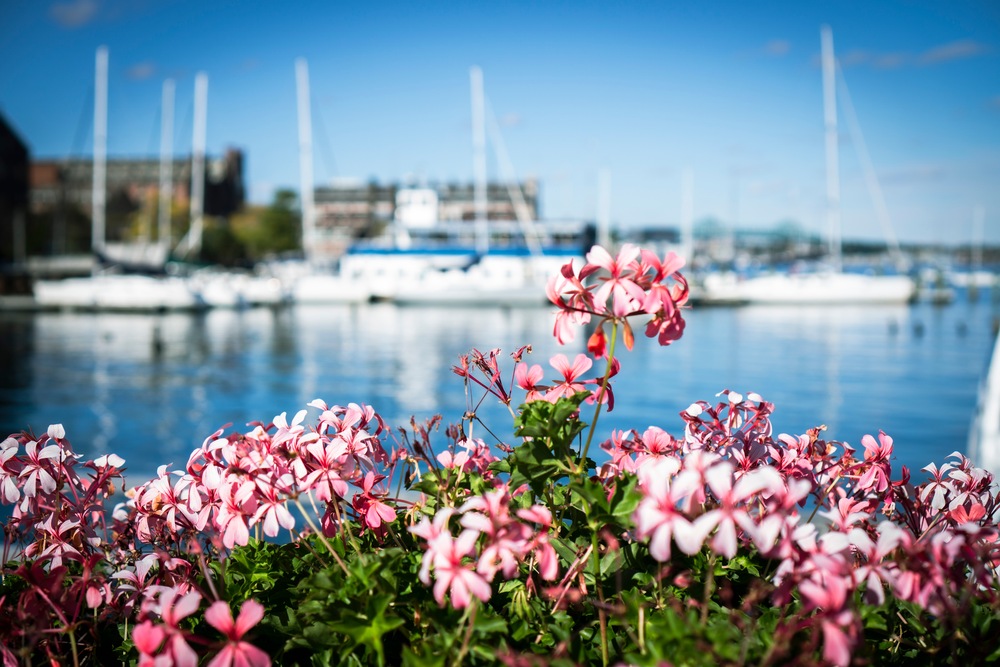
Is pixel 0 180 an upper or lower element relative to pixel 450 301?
upper

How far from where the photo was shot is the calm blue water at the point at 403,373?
1282cm

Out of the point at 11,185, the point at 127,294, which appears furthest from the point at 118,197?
the point at 127,294

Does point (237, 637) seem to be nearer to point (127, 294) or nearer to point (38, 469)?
point (38, 469)

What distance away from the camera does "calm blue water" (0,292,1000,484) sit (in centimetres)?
1282

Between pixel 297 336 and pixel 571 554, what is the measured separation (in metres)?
30.2

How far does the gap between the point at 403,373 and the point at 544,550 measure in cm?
1893

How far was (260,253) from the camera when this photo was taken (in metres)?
104

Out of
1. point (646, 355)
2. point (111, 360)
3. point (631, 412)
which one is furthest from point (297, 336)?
point (631, 412)

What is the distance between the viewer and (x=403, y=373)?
787 inches

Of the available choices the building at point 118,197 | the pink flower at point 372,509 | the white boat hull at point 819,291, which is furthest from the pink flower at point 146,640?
the building at point 118,197

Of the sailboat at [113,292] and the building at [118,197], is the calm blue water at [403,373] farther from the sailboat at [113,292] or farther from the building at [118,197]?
the building at [118,197]

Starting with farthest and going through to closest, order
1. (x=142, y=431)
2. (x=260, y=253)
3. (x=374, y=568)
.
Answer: (x=260, y=253) < (x=142, y=431) < (x=374, y=568)

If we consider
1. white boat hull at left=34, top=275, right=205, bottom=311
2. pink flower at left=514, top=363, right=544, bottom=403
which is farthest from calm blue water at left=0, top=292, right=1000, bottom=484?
white boat hull at left=34, top=275, right=205, bottom=311

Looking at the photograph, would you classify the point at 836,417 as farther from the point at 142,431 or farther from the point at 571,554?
the point at 571,554
